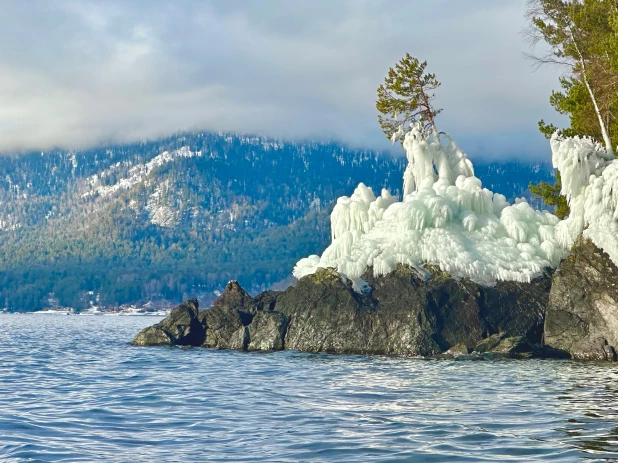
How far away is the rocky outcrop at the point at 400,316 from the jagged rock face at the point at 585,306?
2.53 metres

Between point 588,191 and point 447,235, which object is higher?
point 588,191

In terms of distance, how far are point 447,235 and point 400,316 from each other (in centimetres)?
597

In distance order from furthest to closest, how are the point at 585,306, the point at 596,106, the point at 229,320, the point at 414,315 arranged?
the point at 229,320 → the point at 596,106 → the point at 414,315 → the point at 585,306

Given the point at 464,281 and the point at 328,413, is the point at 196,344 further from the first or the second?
the point at 328,413

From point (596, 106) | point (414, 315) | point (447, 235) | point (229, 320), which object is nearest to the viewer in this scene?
point (414, 315)

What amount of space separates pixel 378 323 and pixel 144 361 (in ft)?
42.6

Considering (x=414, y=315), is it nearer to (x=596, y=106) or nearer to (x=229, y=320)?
(x=229, y=320)

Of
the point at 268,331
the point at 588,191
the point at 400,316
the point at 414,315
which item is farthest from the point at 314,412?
the point at 588,191

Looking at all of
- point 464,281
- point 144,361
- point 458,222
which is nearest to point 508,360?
point 464,281

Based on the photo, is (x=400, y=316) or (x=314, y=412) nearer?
(x=314, y=412)

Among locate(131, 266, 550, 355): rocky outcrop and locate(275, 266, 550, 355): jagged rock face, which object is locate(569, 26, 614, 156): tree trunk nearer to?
locate(275, 266, 550, 355): jagged rock face

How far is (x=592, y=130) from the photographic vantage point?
179 ft

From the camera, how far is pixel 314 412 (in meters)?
24.3

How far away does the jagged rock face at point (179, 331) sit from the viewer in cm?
5506
